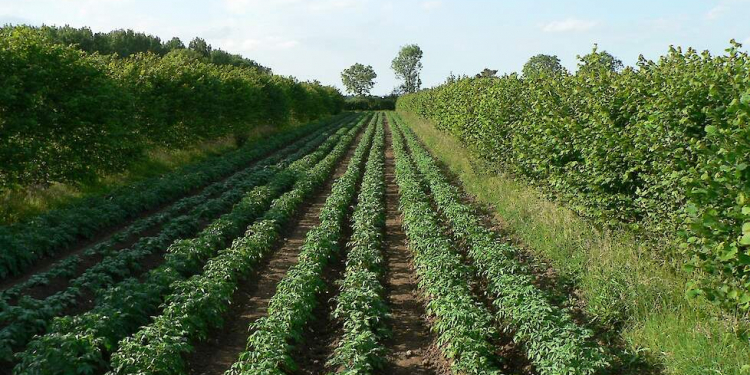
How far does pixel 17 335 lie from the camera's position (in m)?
5.69

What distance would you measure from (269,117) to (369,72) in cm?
11852

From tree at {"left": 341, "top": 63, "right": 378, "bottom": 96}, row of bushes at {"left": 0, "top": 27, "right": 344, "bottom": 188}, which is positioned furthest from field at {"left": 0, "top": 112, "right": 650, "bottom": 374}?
tree at {"left": 341, "top": 63, "right": 378, "bottom": 96}

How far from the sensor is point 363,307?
6539mm

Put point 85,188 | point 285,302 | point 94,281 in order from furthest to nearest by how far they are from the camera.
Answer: point 85,188 < point 94,281 < point 285,302

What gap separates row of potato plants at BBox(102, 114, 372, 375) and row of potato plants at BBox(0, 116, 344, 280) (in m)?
3.27

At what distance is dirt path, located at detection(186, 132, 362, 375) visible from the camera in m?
6.02

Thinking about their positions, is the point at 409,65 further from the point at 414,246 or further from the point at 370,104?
the point at 414,246

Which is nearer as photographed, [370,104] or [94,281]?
[94,281]

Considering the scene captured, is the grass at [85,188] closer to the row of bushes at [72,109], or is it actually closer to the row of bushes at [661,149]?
the row of bushes at [72,109]

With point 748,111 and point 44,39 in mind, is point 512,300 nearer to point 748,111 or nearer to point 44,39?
point 748,111

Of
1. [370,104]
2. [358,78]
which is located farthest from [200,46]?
[358,78]

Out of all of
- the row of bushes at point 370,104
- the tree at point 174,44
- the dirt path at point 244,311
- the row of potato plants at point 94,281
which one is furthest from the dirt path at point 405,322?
the row of bushes at point 370,104

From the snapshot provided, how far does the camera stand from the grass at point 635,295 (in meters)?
4.88

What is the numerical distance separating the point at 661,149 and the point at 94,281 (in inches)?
312
